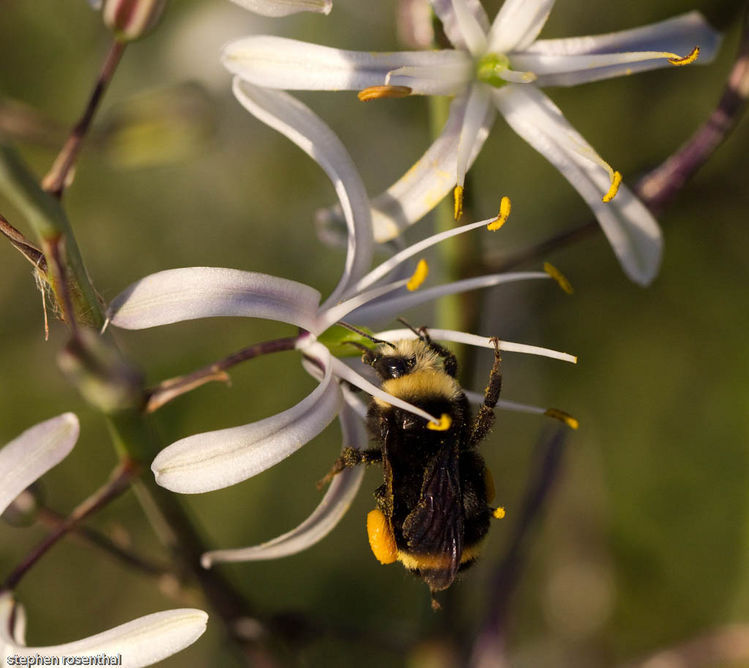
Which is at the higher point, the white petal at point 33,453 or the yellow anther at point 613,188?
the yellow anther at point 613,188

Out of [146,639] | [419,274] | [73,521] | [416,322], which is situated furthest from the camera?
[416,322]

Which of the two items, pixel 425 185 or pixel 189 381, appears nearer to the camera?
pixel 189 381

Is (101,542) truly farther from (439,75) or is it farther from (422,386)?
(439,75)

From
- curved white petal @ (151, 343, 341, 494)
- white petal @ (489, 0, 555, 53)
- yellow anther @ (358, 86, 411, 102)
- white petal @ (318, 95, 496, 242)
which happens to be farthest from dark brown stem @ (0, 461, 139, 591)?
white petal @ (489, 0, 555, 53)

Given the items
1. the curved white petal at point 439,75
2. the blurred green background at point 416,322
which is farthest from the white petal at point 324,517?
the blurred green background at point 416,322

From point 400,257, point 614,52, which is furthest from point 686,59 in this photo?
point 400,257

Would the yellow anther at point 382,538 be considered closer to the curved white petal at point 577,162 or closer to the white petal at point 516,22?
the curved white petal at point 577,162
